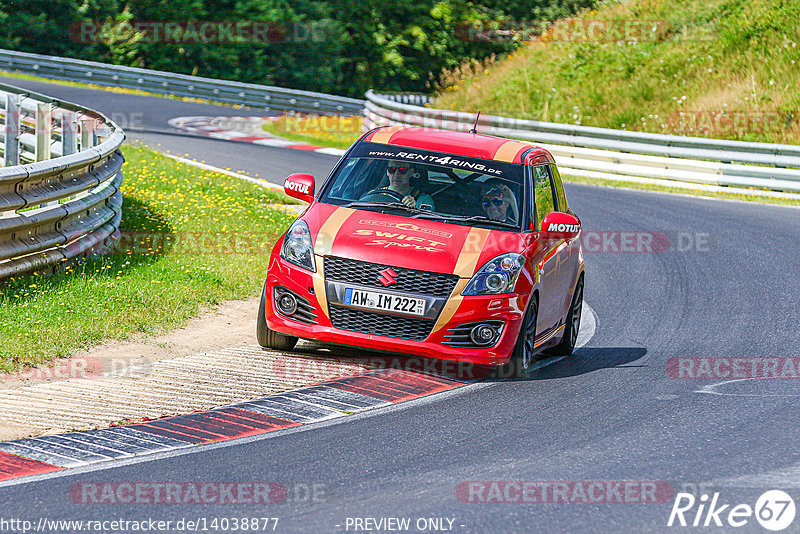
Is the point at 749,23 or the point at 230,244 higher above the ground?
the point at 749,23

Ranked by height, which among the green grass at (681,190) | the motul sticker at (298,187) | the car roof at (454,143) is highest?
the car roof at (454,143)

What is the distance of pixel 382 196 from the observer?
9.12 meters

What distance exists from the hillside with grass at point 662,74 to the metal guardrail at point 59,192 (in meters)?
19.4

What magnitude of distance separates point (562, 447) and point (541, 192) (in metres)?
3.39

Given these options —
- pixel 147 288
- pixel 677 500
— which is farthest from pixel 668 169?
pixel 677 500

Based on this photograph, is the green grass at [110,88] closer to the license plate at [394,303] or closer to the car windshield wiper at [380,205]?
the car windshield wiper at [380,205]

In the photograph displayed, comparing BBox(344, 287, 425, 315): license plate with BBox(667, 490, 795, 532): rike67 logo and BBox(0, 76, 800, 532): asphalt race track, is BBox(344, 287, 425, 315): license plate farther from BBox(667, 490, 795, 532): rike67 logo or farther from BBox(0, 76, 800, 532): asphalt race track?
BBox(667, 490, 795, 532): rike67 logo

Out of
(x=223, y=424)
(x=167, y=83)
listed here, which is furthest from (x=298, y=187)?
(x=167, y=83)

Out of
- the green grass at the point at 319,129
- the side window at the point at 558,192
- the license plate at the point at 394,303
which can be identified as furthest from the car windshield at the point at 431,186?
the green grass at the point at 319,129

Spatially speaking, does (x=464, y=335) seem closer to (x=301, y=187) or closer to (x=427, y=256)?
(x=427, y=256)

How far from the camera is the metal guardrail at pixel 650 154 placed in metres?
22.7

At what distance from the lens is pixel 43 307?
29.9ft

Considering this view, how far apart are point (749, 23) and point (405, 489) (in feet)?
102

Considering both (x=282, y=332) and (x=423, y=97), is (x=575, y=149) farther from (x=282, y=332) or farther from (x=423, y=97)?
(x=282, y=332)
